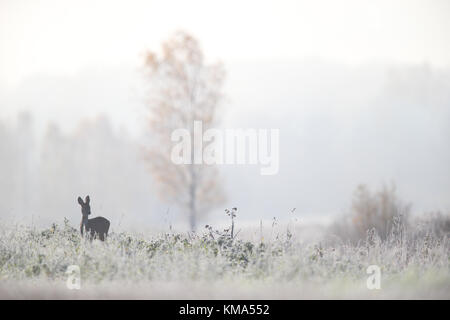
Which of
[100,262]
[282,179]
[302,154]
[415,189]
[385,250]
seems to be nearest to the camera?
[100,262]

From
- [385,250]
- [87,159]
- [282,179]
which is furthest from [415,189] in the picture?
[385,250]

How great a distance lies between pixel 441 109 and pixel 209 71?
216 ft

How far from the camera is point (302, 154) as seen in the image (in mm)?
72625

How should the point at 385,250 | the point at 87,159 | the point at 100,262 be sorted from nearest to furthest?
1. the point at 100,262
2. the point at 385,250
3. the point at 87,159

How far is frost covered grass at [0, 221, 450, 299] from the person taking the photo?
6.52 metres

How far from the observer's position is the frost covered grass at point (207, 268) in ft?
21.4

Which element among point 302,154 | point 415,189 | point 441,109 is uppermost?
point 441,109

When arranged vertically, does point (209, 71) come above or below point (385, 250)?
above

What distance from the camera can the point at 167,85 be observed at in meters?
18.0

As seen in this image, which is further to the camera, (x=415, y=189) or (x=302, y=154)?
(x=302, y=154)

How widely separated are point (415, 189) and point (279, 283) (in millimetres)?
55681

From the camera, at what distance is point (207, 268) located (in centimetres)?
706

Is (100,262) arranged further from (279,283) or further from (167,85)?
(167,85)

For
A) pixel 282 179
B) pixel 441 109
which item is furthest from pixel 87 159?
pixel 441 109
